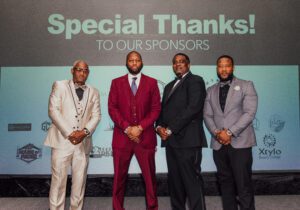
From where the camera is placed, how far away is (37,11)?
448 cm

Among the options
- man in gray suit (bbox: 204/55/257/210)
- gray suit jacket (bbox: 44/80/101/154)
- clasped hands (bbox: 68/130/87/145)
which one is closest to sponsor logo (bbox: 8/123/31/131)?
gray suit jacket (bbox: 44/80/101/154)

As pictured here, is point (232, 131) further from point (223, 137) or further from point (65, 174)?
point (65, 174)

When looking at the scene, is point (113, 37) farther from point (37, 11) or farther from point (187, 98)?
point (187, 98)

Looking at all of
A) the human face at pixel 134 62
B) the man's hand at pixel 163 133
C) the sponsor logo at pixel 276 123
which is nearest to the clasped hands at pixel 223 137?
the man's hand at pixel 163 133

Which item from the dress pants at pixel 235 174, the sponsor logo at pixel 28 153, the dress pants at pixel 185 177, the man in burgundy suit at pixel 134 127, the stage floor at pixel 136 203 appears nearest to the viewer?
the dress pants at pixel 235 174

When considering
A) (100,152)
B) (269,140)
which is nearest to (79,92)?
(100,152)

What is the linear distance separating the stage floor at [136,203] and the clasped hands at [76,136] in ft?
3.89

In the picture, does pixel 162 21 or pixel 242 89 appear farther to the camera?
pixel 162 21

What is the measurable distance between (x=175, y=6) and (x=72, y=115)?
2.47 m

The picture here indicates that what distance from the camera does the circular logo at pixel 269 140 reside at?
14.3 ft

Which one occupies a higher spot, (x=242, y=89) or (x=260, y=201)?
(x=242, y=89)

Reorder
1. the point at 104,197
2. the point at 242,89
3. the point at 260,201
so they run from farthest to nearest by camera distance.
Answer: the point at 104,197
the point at 260,201
the point at 242,89

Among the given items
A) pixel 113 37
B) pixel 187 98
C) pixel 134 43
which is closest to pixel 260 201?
pixel 187 98

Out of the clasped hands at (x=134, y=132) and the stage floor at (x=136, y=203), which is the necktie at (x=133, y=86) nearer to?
the clasped hands at (x=134, y=132)
